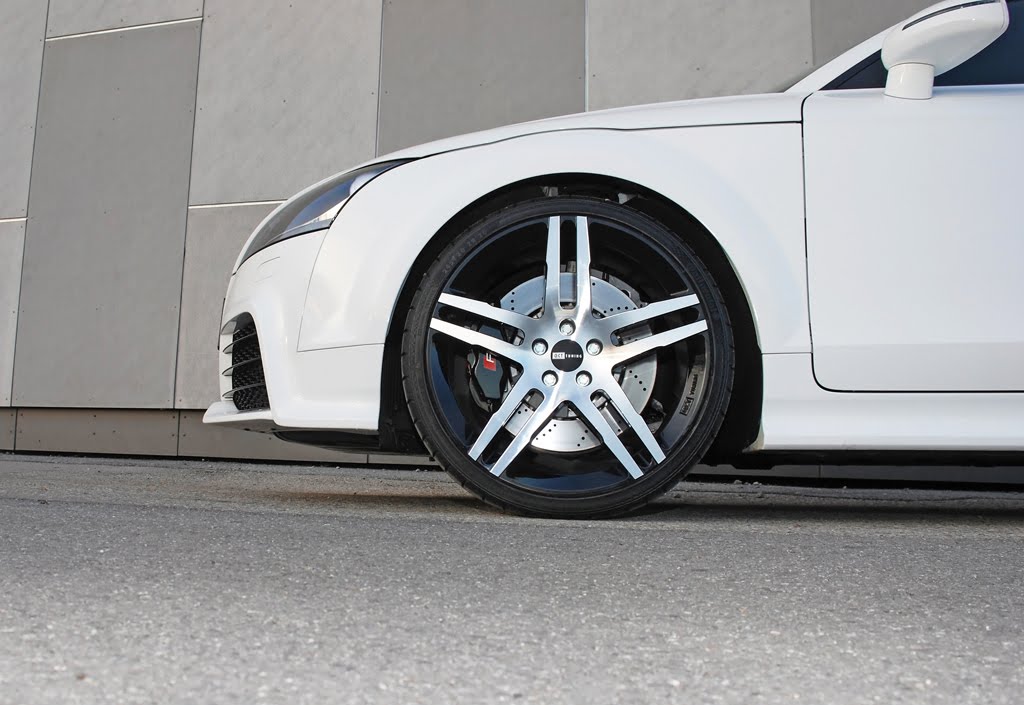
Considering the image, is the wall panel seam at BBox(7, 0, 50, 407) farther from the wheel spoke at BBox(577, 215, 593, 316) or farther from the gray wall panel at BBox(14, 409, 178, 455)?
the wheel spoke at BBox(577, 215, 593, 316)

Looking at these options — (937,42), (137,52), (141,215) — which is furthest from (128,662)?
(137,52)

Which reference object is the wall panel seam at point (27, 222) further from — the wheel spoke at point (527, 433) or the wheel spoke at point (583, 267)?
the wheel spoke at point (583, 267)

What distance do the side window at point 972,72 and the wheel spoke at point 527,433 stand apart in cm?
104

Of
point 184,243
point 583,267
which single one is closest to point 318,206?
point 583,267

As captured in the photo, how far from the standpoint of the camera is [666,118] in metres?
2.17

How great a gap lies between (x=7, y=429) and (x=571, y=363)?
4.70 meters

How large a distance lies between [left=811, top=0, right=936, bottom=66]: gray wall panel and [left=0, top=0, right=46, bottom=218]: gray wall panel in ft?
15.1

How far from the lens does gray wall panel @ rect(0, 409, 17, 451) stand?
5520 mm

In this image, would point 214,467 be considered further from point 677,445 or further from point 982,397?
point 982,397

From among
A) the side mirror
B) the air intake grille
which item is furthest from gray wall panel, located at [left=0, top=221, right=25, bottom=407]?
the side mirror

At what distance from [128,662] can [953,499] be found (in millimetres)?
3529

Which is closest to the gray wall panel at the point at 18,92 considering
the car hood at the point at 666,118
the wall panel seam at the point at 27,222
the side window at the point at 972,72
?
the wall panel seam at the point at 27,222

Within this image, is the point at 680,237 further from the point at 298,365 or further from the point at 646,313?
the point at 298,365

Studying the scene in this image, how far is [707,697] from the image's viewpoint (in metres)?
0.80
